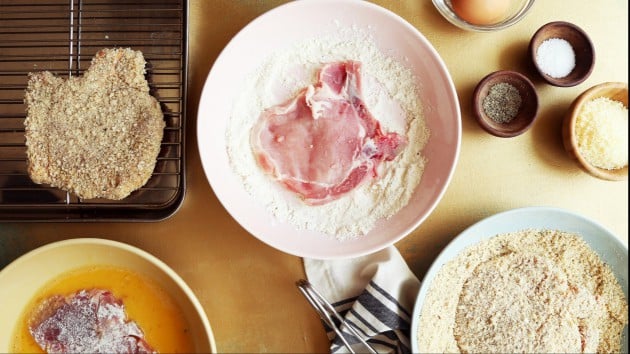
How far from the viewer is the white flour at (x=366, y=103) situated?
1.69 m

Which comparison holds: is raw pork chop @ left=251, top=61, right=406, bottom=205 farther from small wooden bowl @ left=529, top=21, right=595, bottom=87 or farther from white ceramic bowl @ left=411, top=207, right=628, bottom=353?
small wooden bowl @ left=529, top=21, right=595, bottom=87

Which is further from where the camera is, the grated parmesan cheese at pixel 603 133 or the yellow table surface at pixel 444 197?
the yellow table surface at pixel 444 197

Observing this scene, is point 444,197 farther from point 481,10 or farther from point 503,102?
point 481,10

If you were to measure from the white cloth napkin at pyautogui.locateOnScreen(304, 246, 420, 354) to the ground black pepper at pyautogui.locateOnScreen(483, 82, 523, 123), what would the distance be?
478 millimetres

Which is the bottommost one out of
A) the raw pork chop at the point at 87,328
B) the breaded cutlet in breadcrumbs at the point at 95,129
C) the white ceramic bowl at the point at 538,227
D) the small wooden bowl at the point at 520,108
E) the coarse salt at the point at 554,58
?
the raw pork chop at the point at 87,328

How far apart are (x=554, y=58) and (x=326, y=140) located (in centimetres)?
69

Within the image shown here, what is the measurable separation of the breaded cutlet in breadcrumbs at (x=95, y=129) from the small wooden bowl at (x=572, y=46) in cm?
107

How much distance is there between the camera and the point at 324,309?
5.65 feet

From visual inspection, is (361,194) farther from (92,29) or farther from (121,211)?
(92,29)

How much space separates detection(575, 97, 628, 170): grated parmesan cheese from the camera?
1.64 m

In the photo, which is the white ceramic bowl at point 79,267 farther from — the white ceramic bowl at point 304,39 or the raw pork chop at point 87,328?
the white ceramic bowl at point 304,39

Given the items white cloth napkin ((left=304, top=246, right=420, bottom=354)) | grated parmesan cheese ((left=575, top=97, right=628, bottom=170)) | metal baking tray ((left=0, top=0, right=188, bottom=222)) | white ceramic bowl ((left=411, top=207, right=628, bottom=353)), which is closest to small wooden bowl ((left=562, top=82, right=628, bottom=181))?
grated parmesan cheese ((left=575, top=97, right=628, bottom=170))

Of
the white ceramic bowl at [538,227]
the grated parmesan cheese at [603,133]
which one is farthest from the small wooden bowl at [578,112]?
the white ceramic bowl at [538,227]

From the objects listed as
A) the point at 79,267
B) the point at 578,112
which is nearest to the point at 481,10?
the point at 578,112
